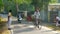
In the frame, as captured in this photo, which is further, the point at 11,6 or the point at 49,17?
the point at 11,6

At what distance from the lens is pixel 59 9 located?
124ft

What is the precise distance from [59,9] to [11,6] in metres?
21.0

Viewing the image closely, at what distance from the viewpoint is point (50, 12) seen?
38.5m

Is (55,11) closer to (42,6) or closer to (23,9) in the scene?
(42,6)

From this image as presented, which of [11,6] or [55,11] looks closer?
[55,11]

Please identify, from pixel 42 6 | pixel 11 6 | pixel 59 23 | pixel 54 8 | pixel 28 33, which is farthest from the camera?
pixel 11 6

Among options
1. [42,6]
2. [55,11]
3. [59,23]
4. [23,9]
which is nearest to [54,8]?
[55,11]

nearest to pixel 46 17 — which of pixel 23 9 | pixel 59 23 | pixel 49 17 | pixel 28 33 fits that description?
pixel 49 17

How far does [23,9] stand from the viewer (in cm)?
5722

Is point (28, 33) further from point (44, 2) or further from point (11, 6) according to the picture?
point (11, 6)

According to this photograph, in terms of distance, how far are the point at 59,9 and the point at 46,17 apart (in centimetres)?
277

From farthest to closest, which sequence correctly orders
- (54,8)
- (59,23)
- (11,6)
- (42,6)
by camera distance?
(11,6) → (42,6) → (54,8) → (59,23)

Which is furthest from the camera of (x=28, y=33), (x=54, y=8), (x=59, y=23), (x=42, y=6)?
(x=42, y=6)

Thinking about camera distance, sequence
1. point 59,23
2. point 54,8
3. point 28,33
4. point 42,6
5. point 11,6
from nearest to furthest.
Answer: point 28,33 → point 59,23 → point 54,8 → point 42,6 → point 11,6
